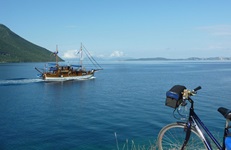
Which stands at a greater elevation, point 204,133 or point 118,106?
point 204,133

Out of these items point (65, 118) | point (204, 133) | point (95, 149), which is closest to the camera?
point (204, 133)

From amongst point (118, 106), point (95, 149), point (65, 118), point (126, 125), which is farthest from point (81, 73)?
point (95, 149)

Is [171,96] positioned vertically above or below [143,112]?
above

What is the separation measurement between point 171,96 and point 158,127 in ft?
66.5

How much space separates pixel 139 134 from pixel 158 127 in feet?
10.0

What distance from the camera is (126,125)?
26.6 metres

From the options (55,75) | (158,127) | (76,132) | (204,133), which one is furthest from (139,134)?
(55,75)

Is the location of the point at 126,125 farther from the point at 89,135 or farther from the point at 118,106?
the point at 118,106

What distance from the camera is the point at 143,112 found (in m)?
32.8

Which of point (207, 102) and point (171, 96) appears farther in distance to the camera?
point (207, 102)

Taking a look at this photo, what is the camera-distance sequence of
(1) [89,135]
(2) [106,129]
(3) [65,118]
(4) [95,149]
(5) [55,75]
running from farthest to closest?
Result: (5) [55,75] → (3) [65,118] → (2) [106,129] → (1) [89,135] → (4) [95,149]

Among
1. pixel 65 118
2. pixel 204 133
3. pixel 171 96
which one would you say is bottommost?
pixel 65 118

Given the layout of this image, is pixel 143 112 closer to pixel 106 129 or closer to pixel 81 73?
pixel 106 129

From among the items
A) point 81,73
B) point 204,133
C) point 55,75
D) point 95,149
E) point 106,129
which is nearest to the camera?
point 204,133
